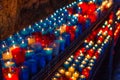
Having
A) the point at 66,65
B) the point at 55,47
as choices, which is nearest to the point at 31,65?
the point at 55,47

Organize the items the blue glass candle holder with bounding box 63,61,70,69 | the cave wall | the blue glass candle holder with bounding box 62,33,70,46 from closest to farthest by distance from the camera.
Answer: the blue glass candle holder with bounding box 62,33,70,46 < the cave wall < the blue glass candle holder with bounding box 63,61,70,69

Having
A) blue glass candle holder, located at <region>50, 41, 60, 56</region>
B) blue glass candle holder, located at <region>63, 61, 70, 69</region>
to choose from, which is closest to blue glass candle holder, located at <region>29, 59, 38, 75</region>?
blue glass candle holder, located at <region>50, 41, 60, 56</region>

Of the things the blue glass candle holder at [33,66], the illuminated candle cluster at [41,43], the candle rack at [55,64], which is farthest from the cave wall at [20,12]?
the blue glass candle holder at [33,66]

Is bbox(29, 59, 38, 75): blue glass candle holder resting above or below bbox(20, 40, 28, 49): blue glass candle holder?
below

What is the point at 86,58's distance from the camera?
3.45 metres

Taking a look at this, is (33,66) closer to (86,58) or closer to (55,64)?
(55,64)

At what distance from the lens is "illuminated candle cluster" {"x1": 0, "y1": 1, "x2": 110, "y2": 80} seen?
179 centimetres

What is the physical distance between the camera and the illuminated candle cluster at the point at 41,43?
70.4 inches

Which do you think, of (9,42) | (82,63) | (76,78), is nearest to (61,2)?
(82,63)

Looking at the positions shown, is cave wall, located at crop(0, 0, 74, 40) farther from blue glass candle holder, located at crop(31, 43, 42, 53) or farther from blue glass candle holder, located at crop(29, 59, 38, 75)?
blue glass candle holder, located at crop(29, 59, 38, 75)

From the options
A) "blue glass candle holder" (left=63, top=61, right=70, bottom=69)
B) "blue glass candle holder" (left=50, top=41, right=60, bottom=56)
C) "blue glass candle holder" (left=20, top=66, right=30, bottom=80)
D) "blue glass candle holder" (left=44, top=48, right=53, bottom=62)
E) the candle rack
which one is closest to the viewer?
"blue glass candle holder" (left=20, top=66, right=30, bottom=80)

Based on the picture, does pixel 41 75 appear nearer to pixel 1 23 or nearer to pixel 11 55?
pixel 11 55

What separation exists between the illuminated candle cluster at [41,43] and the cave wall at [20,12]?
414 millimetres

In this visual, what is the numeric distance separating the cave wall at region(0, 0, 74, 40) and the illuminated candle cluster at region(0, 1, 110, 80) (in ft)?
1.36
